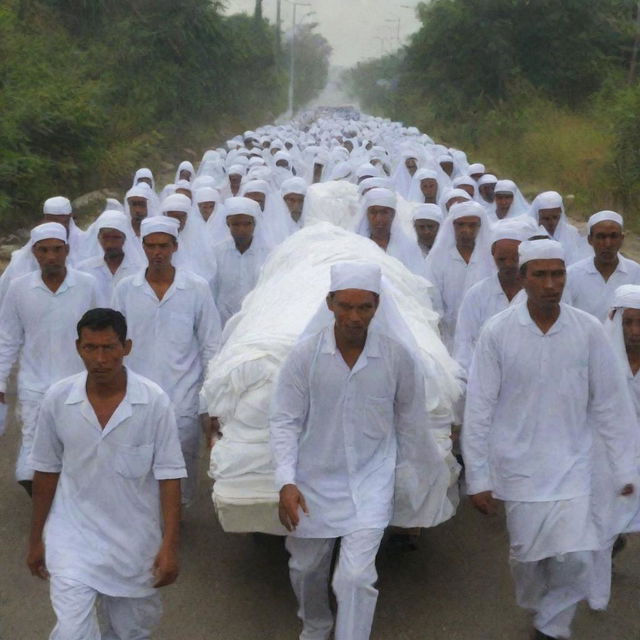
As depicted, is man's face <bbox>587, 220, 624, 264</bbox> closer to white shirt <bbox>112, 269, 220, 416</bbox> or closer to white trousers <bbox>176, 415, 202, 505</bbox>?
white shirt <bbox>112, 269, 220, 416</bbox>

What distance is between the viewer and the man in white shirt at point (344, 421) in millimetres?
3947

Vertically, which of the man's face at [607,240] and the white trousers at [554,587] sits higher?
the man's face at [607,240]

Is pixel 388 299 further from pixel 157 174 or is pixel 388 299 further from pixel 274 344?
pixel 157 174

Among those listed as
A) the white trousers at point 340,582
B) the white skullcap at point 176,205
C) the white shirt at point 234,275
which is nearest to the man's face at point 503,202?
the white shirt at point 234,275

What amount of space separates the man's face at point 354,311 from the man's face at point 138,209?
5182 millimetres

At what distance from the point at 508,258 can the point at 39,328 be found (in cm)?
285

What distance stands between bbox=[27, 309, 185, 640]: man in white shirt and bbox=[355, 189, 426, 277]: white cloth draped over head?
4197 mm

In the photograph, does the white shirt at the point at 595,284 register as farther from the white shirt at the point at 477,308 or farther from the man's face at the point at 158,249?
the man's face at the point at 158,249

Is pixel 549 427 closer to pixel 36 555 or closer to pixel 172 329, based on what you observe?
pixel 36 555

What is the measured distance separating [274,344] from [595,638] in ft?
6.75

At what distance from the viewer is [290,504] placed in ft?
12.7

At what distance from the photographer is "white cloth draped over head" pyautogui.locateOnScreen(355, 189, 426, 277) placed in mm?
7670

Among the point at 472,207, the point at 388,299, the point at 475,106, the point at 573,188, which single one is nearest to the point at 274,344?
the point at 388,299

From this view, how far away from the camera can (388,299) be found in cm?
426
